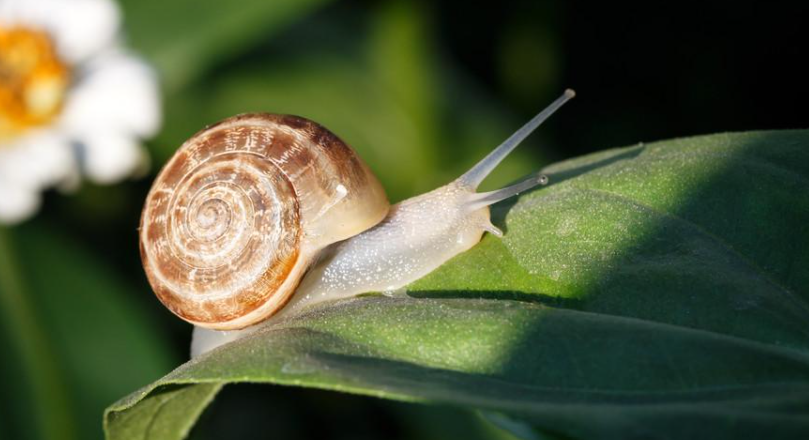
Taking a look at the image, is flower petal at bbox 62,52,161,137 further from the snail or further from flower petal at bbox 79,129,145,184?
the snail

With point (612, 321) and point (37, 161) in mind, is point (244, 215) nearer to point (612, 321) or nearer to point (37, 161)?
point (612, 321)

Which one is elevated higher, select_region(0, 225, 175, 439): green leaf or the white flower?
the white flower

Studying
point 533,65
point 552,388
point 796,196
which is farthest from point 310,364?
point 533,65

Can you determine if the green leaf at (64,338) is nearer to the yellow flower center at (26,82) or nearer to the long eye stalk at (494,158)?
the yellow flower center at (26,82)

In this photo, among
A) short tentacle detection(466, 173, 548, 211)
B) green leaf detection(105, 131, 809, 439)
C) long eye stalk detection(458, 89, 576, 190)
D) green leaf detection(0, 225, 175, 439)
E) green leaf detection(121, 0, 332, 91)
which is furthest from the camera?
green leaf detection(121, 0, 332, 91)

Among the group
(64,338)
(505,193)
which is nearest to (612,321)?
(505,193)

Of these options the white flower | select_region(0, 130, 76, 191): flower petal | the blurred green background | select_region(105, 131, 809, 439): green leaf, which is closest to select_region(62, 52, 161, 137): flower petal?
the white flower
